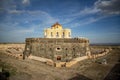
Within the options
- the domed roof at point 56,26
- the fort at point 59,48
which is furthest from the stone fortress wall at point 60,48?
the domed roof at point 56,26

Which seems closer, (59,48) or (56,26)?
(59,48)

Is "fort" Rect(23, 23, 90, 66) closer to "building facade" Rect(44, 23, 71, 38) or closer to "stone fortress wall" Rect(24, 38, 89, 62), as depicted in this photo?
"stone fortress wall" Rect(24, 38, 89, 62)

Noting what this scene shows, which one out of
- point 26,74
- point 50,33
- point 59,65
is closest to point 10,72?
point 26,74

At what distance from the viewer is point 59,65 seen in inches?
816

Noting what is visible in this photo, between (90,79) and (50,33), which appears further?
(50,33)

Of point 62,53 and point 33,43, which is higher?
point 33,43

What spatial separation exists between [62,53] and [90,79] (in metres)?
13.3

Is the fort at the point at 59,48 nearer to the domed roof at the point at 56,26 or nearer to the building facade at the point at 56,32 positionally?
the building facade at the point at 56,32

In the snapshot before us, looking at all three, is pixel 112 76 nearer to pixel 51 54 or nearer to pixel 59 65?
pixel 59 65

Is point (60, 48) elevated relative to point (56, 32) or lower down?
lower down

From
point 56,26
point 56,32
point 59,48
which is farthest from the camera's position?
point 56,26

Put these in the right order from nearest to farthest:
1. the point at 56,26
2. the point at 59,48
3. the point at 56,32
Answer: the point at 59,48 → the point at 56,32 → the point at 56,26

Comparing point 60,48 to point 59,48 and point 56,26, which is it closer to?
point 59,48

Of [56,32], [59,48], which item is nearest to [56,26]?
[56,32]
